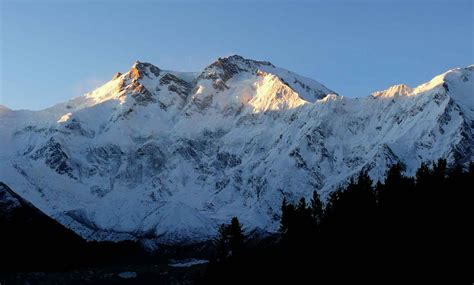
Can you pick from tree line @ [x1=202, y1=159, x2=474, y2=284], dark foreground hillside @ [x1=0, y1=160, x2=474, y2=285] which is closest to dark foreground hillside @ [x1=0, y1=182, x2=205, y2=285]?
dark foreground hillside @ [x1=0, y1=160, x2=474, y2=285]

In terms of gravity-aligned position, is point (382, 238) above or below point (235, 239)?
below

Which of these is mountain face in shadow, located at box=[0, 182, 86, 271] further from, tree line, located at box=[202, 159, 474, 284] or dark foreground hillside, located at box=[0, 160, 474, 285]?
tree line, located at box=[202, 159, 474, 284]

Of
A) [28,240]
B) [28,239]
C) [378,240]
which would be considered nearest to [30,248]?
[28,240]

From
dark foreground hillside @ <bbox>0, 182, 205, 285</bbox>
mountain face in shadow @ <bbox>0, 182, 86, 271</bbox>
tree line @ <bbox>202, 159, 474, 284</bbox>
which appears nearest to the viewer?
tree line @ <bbox>202, 159, 474, 284</bbox>

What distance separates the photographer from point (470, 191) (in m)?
106

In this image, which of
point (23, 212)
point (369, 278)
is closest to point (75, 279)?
point (23, 212)

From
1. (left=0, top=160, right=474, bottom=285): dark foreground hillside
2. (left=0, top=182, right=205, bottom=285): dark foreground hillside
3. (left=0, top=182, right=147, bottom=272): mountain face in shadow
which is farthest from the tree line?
(left=0, top=182, right=147, bottom=272): mountain face in shadow

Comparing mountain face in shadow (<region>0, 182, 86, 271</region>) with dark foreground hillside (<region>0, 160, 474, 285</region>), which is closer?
dark foreground hillside (<region>0, 160, 474, 285</region>)

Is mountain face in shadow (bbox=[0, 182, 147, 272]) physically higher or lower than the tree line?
higher

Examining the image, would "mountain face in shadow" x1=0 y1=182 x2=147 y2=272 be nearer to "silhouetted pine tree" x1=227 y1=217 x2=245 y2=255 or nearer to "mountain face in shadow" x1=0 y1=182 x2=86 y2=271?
"mountain face in shadow" x1=0 y1=182 x2=86 y2=271

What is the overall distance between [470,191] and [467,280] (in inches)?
758

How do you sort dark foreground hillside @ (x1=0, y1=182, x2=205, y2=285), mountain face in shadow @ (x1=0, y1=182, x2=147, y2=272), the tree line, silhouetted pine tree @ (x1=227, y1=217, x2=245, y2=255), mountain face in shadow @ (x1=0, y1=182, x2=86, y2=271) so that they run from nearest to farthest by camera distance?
the tree line < silhouetted pine tree @ (x1=227, y1=217, x2=245, y2=255) < dark foreground hillside @ (x1=0, y1=182, x2=205, y2=285) < mountain face in shadow @ (x1=0, y1=182, x2=147, y2=272) < mountain face in shadow @ (x1=0, y1=182, x2=86, y2=271)

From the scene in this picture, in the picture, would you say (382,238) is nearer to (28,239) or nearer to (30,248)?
(28,239)

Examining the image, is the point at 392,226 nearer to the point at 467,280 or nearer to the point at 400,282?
the point at 400,282
